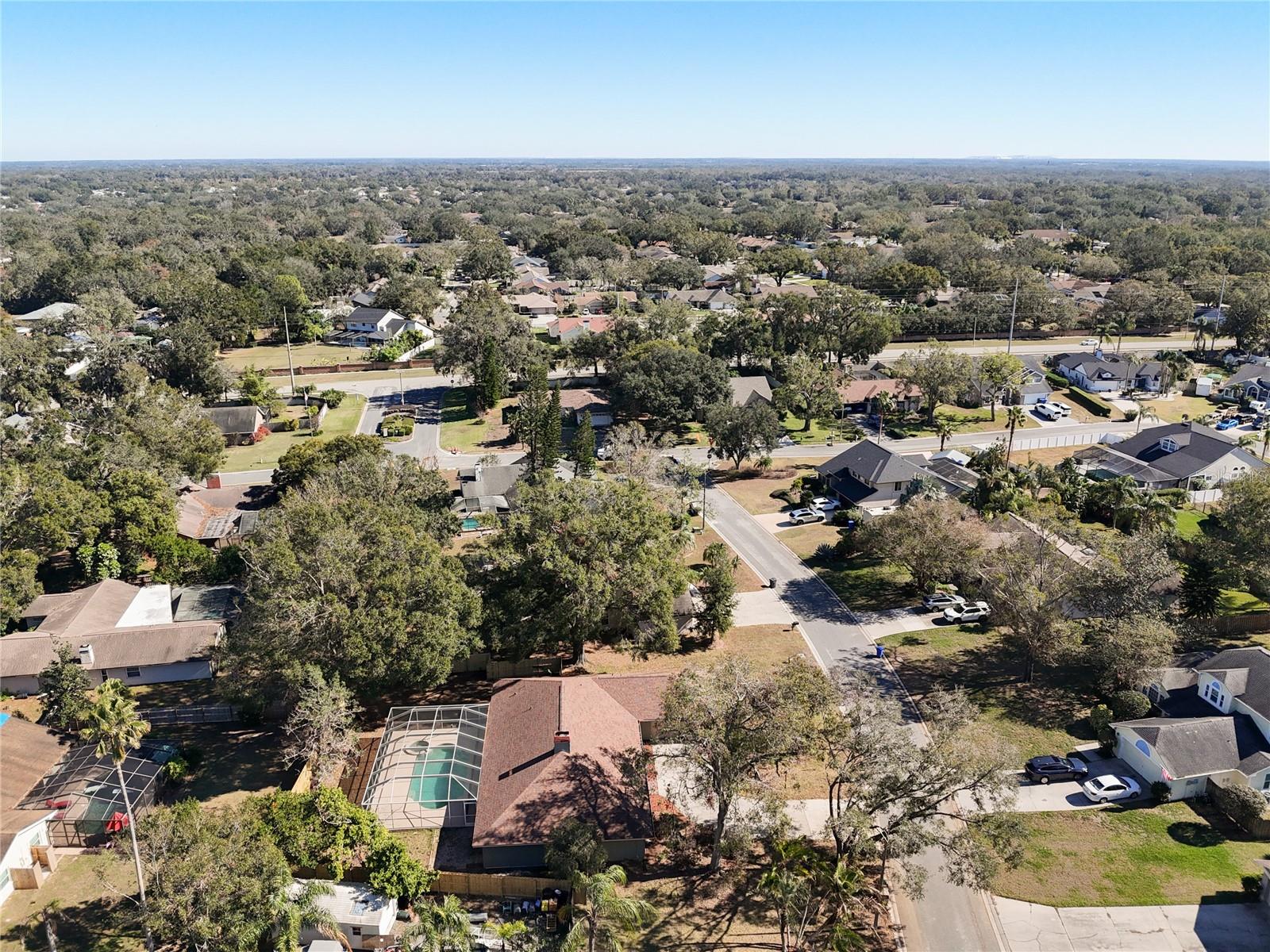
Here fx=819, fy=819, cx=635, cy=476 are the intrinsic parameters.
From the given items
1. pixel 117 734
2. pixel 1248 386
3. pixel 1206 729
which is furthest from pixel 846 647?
pixel 1248 386

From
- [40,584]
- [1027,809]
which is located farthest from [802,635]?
[40,584]

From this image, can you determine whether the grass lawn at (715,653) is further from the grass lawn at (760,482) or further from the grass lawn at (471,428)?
the grass lawn at (471,428)

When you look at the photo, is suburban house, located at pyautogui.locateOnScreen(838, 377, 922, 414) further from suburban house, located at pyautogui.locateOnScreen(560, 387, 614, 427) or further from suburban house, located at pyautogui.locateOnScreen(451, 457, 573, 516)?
suburban house, located at pyautogui.locateOnScreen(451, 457, 573, 516)

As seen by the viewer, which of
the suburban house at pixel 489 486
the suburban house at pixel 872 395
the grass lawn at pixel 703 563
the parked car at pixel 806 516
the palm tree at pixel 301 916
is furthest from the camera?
the suburban house at pixel 872 395

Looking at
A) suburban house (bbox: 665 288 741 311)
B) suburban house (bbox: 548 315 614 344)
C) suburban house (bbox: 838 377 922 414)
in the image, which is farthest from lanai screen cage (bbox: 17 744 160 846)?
suburban house (bbox: 665 288 741 311)

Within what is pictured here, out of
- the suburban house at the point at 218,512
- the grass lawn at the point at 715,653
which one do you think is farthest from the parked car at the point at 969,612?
the suburban house at the point at 218,512

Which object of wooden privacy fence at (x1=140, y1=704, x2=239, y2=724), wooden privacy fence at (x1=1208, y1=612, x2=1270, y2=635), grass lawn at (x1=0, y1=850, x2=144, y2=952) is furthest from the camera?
wooden privacy fence at (x1=1208, y1=612, x2=1270, y2=635)

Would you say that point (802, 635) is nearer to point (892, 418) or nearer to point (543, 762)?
point (543, 762)
